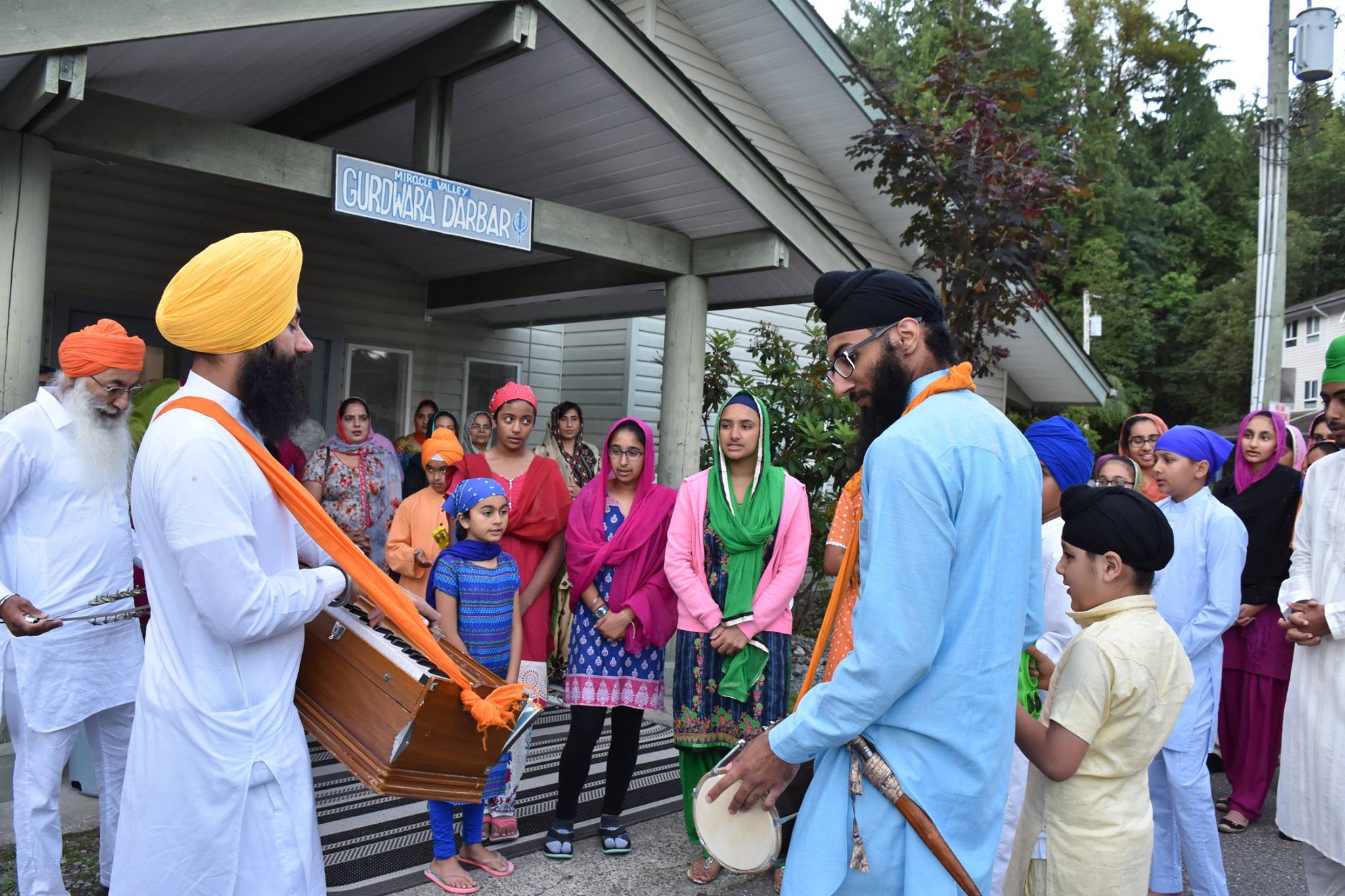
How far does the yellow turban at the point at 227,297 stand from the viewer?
226cm

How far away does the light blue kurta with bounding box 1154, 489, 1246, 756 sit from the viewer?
4.11 m

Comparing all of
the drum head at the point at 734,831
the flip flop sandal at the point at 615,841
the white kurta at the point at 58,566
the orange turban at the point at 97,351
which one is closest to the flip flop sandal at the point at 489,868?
the flip flop sandal at the point at 615,841

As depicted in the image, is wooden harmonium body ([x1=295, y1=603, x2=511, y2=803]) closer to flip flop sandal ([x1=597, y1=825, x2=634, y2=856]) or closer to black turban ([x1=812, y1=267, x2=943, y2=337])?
black turban ([x1=812, y1=267, x2=943, y2=337])

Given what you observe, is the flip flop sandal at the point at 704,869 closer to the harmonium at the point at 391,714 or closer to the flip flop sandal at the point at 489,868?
the flip flop sandal at the point at 489,868

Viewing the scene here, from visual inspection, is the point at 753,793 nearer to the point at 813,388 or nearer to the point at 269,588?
the point at 269,588

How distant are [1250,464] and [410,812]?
5.09 meters

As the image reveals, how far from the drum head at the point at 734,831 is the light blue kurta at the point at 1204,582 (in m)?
2.69

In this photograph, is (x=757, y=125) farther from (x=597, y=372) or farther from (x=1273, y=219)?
(x=1273, y=219)

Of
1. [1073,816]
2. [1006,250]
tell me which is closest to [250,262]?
[1073,816]

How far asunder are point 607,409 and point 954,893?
8910mm

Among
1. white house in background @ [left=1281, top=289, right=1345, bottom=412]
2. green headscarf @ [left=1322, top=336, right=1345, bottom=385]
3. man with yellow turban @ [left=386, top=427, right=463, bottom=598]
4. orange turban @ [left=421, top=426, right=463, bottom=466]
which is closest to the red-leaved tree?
orange turban @ [left=421, top=426, right=463, bottom=466]

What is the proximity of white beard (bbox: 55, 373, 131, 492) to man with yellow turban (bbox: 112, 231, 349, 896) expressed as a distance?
5.40 ft

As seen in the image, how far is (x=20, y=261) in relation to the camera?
14.1 feet

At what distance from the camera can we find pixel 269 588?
Answer: 2.15m
